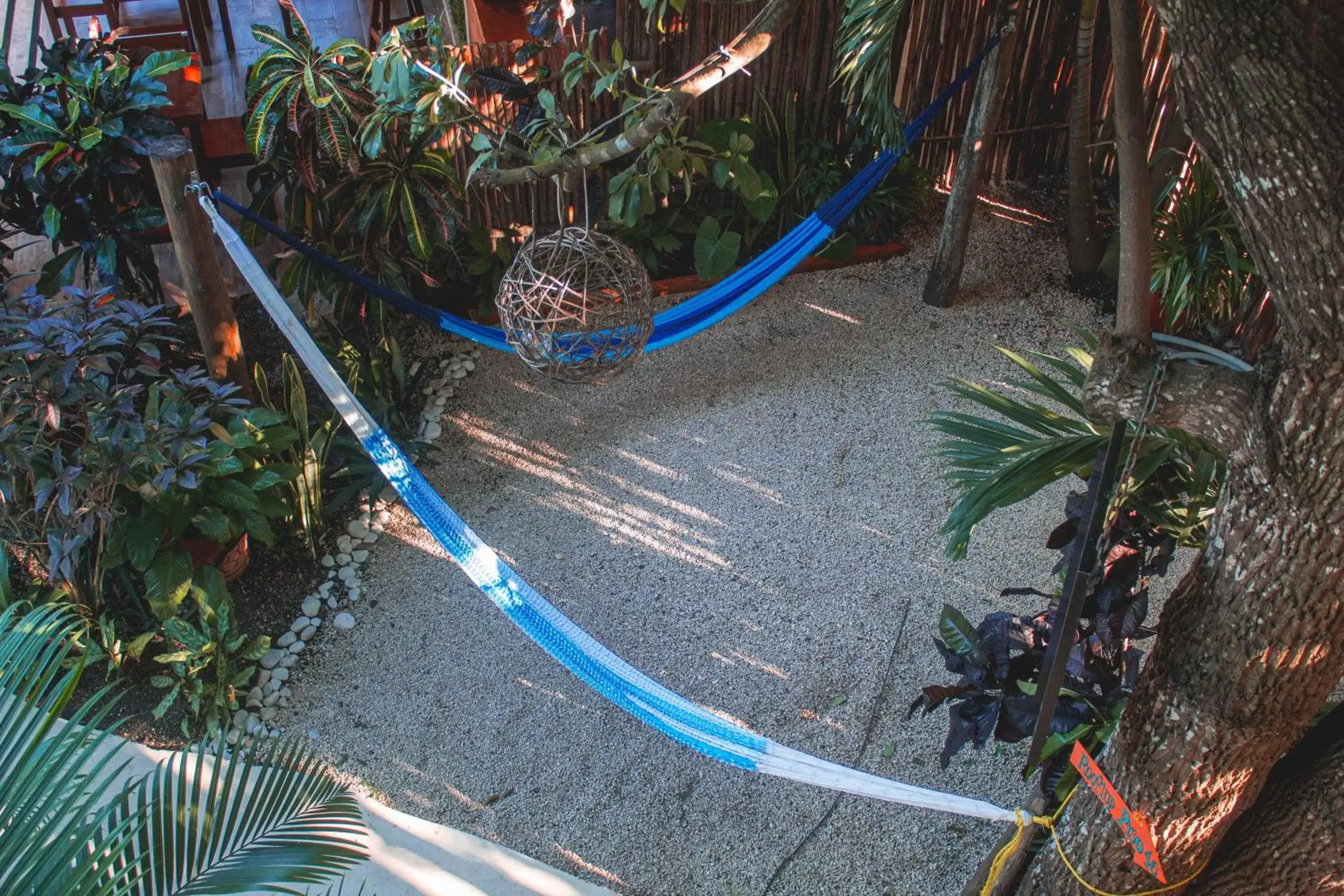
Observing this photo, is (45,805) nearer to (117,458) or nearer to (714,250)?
(117,458)

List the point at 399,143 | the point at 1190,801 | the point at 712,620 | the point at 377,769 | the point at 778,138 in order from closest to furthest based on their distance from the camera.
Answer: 1. the point at 1190,801
2. the point at 377,769
3. the point at 712,620
4. the point at 399,143
5. the point at 778,138

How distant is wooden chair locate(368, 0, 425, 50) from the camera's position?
432 centimetres

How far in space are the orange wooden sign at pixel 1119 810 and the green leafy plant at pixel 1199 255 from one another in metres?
2.07

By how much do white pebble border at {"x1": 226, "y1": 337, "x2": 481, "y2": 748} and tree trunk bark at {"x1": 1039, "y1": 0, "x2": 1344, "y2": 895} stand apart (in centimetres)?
174

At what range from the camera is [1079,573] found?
1.63m

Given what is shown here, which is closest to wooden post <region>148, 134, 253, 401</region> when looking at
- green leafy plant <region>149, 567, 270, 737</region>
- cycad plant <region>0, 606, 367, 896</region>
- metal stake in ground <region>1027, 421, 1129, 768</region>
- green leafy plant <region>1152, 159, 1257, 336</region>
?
green leafy plant <region>149, 567, 270, 737</region>

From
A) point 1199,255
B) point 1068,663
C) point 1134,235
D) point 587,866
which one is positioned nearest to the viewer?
point 1134,235

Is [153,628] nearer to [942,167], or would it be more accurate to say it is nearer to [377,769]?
[377,769]

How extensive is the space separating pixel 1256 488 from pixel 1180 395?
6.2 inches

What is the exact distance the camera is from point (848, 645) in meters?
2.72

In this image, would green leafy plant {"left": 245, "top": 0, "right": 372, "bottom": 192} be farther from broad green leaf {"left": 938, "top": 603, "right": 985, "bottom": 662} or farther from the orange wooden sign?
the orange wooden sign

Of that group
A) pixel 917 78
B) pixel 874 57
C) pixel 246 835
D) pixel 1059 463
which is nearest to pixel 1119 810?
pixel 1059 463

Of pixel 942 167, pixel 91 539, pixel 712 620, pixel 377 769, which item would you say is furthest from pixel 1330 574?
pixel 942 167

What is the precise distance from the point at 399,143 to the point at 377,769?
5.75 feet
